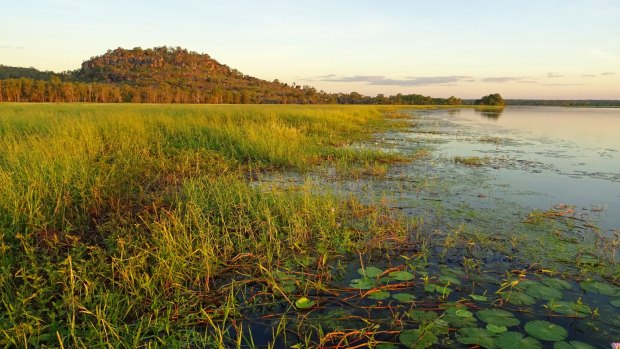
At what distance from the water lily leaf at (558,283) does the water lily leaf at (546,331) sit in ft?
2.48

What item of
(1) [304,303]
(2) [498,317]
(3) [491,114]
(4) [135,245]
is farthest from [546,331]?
(3) [491,114]

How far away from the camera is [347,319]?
2.68 m

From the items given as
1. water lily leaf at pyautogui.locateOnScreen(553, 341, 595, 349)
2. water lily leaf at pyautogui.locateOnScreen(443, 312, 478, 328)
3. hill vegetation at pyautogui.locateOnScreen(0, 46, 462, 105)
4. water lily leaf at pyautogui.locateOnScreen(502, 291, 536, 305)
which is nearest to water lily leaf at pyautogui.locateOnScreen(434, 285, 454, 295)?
water lily leaf at pyautogui.locateOnScreen(443, 312, 478, 328)

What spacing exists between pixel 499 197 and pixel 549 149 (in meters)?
8.88

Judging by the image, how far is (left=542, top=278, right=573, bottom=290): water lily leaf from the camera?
124 inches

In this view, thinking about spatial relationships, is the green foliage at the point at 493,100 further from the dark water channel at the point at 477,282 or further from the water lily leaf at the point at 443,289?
the water lily leaf at the point at 443,289

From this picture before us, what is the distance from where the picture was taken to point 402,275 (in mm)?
3246

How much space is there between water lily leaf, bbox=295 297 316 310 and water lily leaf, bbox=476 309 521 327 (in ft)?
4.21

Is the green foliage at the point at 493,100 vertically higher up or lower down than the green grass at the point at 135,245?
higher up

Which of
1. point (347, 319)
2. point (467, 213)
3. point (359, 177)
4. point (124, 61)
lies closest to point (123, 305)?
point (347, 319)

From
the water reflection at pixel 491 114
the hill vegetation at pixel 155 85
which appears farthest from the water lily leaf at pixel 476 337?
the hill vegetation at pixel 155 85

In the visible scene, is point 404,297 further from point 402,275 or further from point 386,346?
point 386,346

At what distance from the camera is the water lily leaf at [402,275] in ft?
10.5

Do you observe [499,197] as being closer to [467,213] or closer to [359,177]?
[467,213]
